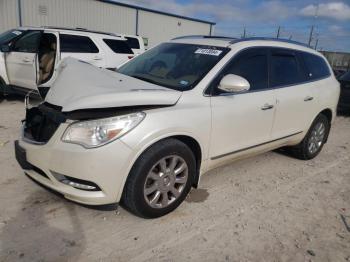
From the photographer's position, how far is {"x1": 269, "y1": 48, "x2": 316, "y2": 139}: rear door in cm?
417

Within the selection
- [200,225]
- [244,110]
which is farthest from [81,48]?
[200,225]

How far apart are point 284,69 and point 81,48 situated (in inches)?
214

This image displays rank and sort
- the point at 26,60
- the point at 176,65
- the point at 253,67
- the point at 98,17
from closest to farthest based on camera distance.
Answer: the point at 176,65
the point at 253,67
the point at 26,60
the point at 98,17

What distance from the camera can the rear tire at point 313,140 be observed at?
502 cm

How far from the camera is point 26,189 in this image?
140 inches

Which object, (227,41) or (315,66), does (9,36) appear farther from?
(315,66)

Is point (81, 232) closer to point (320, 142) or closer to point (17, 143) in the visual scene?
point (17, 143)

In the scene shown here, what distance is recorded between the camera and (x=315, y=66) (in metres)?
5.04

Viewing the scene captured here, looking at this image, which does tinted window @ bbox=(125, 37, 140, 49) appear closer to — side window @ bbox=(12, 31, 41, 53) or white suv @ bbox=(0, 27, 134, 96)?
white suv @ bbox=(0, 27, 134, 96)

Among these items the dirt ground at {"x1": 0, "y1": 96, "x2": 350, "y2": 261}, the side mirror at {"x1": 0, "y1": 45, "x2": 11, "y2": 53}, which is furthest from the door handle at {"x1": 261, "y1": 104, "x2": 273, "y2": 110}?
the side mirror at {"x1": 0, "y1": 45, "x2": 11, "y2": 53}

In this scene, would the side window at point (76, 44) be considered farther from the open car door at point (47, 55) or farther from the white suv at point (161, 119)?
the white suv at point (161, 119)

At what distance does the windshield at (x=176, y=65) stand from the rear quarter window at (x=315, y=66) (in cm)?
187

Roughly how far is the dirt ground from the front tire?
17cm

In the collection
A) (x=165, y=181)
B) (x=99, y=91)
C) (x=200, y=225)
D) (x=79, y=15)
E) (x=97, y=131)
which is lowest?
(x=200, y=225)
